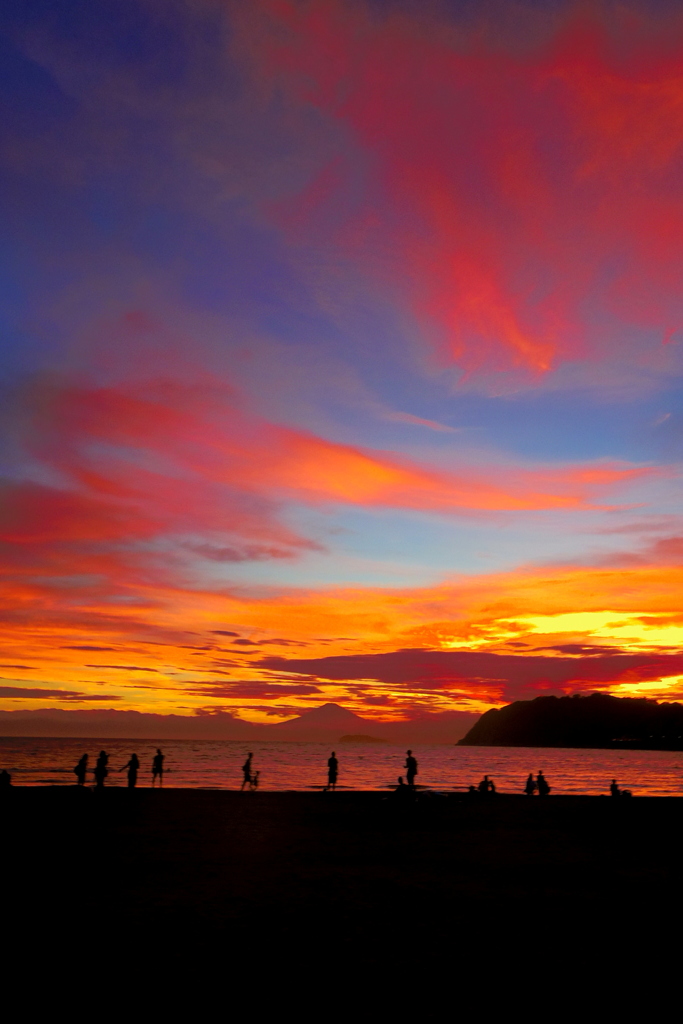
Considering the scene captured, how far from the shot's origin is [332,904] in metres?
13.4

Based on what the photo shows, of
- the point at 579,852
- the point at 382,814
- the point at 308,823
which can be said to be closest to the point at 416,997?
the point at 579,852

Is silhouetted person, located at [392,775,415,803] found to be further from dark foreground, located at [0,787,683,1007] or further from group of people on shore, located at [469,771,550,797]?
dark foreground, located at [0,787,683,1007]

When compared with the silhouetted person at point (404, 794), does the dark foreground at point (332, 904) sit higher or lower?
higher

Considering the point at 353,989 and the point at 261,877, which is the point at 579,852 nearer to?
the point at 261,877

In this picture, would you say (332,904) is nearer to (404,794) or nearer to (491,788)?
(404,794)

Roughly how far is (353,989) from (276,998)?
1022 millimetres

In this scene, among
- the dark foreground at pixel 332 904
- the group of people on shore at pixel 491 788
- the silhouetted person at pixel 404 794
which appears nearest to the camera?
the dark foreground at pixel 332 904

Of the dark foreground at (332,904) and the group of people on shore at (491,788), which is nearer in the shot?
the dark foreground at (332,904)

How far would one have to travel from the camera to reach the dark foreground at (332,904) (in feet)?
31.0

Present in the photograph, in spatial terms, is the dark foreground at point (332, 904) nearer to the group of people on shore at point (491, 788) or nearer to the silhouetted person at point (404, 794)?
the silhouetted person at point (404, 794)

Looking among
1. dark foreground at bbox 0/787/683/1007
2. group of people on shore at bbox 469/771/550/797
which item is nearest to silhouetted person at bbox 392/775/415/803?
group of people on shore at bbox 469/771/550/797

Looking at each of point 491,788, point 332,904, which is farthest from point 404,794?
point 332,904

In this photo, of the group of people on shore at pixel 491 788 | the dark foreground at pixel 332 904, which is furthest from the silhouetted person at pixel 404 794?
the dark foreground at pixel 332 904

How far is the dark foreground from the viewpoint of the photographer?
31.0 feet
